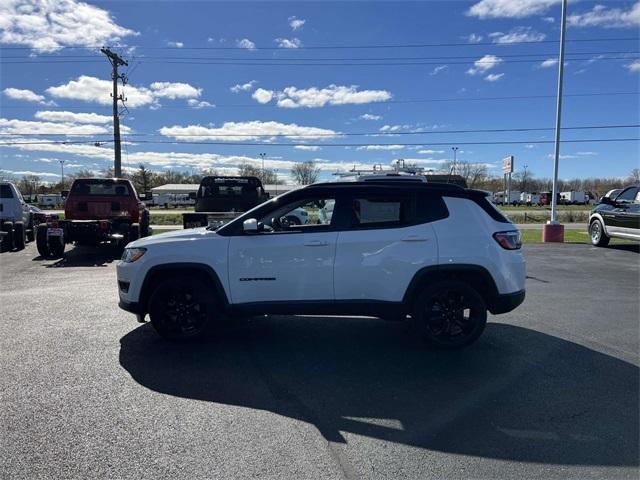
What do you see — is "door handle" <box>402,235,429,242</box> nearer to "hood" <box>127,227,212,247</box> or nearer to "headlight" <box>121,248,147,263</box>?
"hood" <box>127,227,212,247</box>

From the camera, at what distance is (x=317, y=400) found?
3922 millimetres

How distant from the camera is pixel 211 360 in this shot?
4.83 meters

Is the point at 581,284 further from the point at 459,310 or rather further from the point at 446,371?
the point at 446,371

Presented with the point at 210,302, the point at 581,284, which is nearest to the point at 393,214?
the point at 210,302

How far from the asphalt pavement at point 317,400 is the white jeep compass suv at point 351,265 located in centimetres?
46

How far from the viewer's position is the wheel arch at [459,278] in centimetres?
504

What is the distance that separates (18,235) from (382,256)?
46.6 feet

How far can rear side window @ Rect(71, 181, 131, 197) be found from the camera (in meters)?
13.8

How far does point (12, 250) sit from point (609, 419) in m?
16.4

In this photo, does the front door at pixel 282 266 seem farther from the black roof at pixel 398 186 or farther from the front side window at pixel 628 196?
the front side window at pixel 628 196

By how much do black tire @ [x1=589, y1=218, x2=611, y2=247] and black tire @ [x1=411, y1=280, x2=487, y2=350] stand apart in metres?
12.7

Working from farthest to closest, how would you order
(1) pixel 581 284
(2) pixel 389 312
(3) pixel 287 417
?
(1) pixel 581 284, (2) pixel 389 312, (3) pixel 287 417

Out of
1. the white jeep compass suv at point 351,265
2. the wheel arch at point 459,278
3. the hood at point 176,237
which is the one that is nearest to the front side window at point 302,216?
the white jeep compass suv at point 351,265

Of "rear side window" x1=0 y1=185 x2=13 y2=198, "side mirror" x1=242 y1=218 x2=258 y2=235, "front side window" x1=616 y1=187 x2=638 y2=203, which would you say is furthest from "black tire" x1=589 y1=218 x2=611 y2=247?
"rear side window" x1=0 y1=185 x2=13 y2=198
